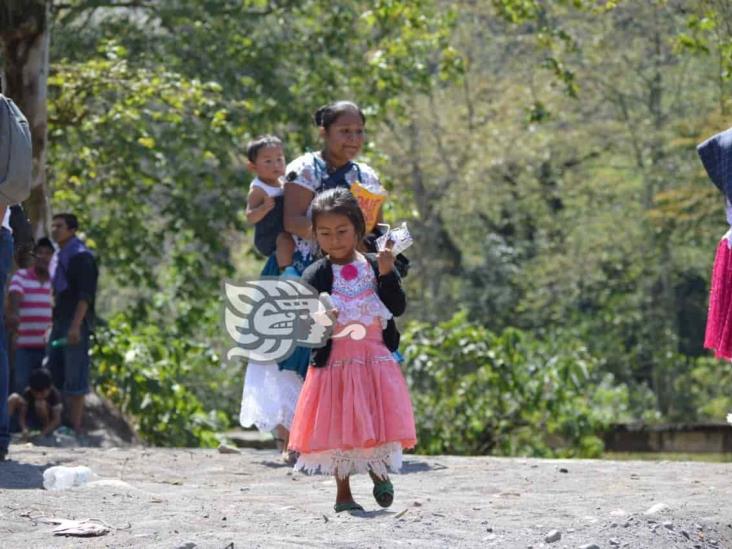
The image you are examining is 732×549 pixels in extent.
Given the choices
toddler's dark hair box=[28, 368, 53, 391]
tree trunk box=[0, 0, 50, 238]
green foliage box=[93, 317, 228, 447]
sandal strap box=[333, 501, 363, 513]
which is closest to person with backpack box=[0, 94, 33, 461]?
sandal strap box=[333, 501, 363, 513]

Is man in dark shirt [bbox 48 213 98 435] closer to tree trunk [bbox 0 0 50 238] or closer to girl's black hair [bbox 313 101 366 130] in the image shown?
tree trunk [bbox 0 0 50 238]

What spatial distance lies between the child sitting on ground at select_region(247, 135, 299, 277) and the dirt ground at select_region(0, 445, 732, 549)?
1.24 m

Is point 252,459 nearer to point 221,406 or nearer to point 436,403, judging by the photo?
point 436,403

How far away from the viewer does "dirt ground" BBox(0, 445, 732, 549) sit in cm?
544

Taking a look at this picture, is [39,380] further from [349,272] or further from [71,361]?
[349,272]

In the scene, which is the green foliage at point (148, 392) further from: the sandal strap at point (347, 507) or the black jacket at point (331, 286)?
the black jacket at point (331, 286)

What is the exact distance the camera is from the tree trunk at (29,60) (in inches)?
446

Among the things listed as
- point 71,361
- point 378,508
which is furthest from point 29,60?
point 378,508

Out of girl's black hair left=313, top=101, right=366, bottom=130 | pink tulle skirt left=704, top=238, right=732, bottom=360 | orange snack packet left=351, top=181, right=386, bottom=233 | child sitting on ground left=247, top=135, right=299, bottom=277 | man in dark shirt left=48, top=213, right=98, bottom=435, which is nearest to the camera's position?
pink tulle skirt left=704, top=238, right=732, bottom=360

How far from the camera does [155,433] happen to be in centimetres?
1369

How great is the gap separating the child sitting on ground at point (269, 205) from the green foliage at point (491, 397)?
6.24m

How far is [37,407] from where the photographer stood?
444 inches

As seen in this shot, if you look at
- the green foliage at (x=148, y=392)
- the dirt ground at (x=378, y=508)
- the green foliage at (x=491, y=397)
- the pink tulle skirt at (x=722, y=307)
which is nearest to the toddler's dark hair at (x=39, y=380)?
the dirt ground at (x=378, y=508)

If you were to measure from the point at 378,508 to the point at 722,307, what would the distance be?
1842 millimetres
